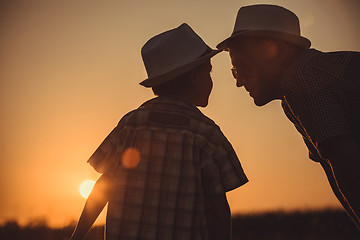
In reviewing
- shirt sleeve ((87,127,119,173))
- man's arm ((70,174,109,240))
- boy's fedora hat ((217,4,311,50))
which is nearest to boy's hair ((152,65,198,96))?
shirt sleeve ((87,127,119,173))

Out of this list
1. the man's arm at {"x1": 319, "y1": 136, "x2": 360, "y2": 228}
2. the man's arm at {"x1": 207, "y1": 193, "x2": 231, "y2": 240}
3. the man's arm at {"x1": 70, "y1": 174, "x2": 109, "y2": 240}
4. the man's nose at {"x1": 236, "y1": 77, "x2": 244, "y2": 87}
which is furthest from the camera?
the man's nose at {"x1": 236, "y1": 77, "x2": 244, "y2": 87}

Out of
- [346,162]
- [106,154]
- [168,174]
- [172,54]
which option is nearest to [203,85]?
[172,54]

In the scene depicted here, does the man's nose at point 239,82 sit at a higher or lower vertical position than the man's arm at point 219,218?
higher

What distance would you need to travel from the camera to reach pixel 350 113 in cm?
301

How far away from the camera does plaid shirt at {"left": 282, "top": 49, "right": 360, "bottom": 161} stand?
9.29 ft

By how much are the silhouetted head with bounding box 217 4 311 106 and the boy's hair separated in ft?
2.33

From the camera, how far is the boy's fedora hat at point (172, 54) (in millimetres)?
3771

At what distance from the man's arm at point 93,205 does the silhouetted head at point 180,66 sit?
3.07 feet

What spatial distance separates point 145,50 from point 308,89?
5.65 feet

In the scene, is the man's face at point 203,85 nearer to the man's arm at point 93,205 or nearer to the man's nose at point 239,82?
the man's nose at point 239,82

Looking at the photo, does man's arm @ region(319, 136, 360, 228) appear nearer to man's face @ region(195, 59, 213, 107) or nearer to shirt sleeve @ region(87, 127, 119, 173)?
man's face @ region(195, 59, 213, 107)

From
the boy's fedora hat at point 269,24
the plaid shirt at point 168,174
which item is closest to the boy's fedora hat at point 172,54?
the plaid shirt at point 168,174

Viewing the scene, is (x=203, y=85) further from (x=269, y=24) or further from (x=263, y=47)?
(x=269, y=24)

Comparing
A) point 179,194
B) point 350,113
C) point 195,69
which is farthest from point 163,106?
point 350,113
